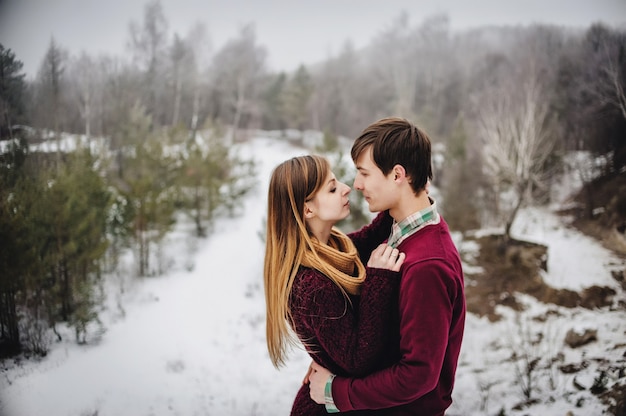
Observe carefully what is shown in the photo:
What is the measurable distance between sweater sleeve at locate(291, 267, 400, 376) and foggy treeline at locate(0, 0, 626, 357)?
2824 mm

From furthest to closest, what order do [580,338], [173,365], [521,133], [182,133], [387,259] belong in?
[182,133] < [521,133] < [580,338] < [173,365] < [387,259]

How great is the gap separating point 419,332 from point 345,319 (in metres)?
0.28

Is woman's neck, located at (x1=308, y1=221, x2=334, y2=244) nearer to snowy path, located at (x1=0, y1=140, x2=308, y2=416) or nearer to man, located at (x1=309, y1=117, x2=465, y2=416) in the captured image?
man, located at (x1=309, y1=117, x2=465, y2=416)

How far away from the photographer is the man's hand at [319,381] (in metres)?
1.42

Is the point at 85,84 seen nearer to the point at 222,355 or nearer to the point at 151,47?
the point at 151,47

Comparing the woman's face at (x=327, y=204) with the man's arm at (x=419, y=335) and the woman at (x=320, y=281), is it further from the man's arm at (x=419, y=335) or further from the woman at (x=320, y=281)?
the man's arm at (x=419, y=335)

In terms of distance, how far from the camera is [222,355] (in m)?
4.80

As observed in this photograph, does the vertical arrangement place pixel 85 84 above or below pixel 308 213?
above

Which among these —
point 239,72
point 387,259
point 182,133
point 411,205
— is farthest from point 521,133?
point 239,72

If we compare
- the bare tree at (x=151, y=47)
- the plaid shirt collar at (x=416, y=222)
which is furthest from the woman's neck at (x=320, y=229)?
the bare tree at (x=151, y=47)

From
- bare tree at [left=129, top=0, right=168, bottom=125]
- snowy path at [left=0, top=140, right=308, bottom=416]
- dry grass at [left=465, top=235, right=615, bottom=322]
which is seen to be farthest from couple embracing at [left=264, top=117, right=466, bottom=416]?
bare tree at [left=129, top=0, right=168, bottom=125]

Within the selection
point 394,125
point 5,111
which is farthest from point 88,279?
point 394,125

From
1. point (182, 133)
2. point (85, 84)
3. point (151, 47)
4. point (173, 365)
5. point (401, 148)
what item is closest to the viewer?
point (401, 148)

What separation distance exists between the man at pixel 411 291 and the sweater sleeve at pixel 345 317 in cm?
5
